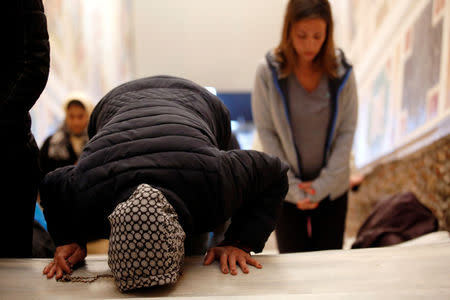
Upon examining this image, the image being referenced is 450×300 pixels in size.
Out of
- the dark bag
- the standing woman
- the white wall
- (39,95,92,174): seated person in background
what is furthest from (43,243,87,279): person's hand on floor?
the white wall

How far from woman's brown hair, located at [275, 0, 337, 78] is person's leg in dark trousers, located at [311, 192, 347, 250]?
55cm

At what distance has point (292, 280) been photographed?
106 cm

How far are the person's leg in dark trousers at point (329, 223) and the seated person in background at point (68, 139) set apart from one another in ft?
5.79

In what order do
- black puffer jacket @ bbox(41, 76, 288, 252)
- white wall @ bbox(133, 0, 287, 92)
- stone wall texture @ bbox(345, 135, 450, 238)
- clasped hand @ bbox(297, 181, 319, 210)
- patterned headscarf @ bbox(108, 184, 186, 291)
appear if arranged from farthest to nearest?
white wall @ bbox(133, 0, 287, 92) < stone wall texture @ bbox(345, 135, 450, 238) < clasped hand @ bbox(297, 181, 319, 210) < black puffer jacket @ bbox(41, 76, 288, 252) < patterned headscarf @ bbox(108, 184, 186, 291)

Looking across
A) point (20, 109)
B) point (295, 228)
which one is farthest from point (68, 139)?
point (20, 109)

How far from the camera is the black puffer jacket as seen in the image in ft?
3.46

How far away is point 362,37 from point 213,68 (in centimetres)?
291

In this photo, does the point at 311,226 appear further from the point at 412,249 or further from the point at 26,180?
the point at 26,180

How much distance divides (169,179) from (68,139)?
7.05ft

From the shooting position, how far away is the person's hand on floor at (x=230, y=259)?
1113mm

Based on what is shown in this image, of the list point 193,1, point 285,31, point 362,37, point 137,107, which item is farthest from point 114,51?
point 137,107

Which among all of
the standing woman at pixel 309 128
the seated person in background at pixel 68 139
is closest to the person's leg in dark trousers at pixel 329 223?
the standing woman at pixel 309 128

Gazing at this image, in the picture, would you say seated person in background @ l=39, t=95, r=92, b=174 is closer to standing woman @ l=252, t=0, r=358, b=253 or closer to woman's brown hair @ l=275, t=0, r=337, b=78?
standing woman @ l=252, t=0, r=358, b=253

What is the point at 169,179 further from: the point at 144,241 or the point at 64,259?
the point at 64,259
